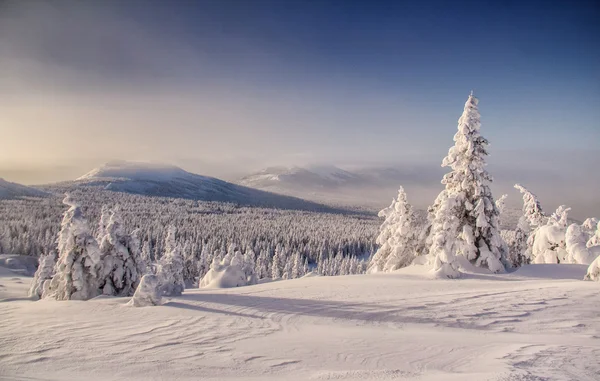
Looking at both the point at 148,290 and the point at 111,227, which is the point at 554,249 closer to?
the point at 148,290

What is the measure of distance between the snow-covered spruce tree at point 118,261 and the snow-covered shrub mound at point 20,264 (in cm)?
6220

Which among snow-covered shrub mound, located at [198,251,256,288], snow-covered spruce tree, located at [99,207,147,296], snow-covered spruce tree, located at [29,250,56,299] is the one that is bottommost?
snow-covered spruce tree, located at [29,250,56,299]

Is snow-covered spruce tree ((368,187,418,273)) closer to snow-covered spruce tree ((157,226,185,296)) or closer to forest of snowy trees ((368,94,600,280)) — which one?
forest of snowy trees ((368,94,600,280))

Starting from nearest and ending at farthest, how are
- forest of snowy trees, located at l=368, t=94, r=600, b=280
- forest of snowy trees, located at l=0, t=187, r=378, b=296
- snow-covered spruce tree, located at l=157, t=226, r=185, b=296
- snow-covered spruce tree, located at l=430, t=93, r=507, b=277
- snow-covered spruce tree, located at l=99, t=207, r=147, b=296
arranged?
forest of snowy trees, located at l=368, t=94, r=600, b=280 < snow-covered spruce tree, located at l=430, t=93, r=507, b=277 < snow-covered spruce tree, located at l=99, t=207, r=147, b=296 < snow-covered spruce tree, located at l=157, t=226, r=185, b=296 < forest of snowy trees, located at l=0, t=187, r=378, b=296

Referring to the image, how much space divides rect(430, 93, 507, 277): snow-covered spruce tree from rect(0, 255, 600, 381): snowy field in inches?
368

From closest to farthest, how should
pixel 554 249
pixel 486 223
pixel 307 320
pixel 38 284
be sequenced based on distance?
pixel 307 320
pixel 486 223
pixel 554 249
pixel 38 284

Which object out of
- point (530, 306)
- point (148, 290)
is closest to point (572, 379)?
point (530, 306)

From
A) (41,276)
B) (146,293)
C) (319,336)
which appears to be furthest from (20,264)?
(319,336)

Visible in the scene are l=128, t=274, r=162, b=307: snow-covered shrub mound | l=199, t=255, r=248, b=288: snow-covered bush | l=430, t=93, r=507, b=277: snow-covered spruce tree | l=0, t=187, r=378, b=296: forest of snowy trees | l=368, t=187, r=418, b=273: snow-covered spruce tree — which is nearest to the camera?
l=128, t=274, r=162, b=307: snow-covered shrub mound

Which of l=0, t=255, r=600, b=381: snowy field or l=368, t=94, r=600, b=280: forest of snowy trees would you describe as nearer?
l=0, t=255, r=600, b=381: snowy field

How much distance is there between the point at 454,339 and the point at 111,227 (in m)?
24.3

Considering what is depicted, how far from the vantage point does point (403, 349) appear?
29.7ft

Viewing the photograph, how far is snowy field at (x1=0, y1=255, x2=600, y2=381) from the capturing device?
7.36m

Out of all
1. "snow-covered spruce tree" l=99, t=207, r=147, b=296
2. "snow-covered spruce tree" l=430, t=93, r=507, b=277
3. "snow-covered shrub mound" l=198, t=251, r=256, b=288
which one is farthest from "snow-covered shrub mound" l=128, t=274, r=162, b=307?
"snow-covered shrub mound" l=198, t=251, r=256, b=288
